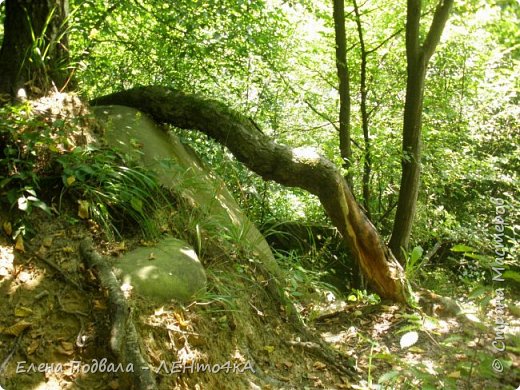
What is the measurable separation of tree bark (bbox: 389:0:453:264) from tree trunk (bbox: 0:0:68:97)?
3817 mm

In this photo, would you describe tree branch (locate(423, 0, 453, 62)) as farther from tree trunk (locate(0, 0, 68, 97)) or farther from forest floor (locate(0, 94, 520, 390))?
Answer: tree trunk (locate(0, 0, 68, 97))

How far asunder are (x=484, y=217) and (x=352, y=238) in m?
4.71

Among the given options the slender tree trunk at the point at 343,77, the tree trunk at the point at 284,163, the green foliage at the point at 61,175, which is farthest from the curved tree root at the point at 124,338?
the slender tree trunk at the point at 343,77

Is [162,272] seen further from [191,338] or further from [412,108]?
[412,108]

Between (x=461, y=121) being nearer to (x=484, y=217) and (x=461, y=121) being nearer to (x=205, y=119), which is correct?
(x=484, y=217)

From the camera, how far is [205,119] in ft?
16.2

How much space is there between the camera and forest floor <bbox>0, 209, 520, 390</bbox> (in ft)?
8.16

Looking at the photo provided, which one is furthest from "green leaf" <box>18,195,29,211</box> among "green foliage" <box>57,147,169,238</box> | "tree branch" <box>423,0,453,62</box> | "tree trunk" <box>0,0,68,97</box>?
"tree branch" <box>423,0,453,62</box>

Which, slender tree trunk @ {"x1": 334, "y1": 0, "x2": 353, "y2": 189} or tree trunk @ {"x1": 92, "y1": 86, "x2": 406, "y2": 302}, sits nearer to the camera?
tree trunk @ {"x1": 92, "y1": 86, "x2": 406, "y2": 302}

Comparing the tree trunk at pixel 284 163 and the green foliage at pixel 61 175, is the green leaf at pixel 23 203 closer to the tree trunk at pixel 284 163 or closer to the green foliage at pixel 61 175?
the green foliage at pixel 61 175

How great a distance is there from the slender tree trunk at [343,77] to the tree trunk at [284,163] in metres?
1.37

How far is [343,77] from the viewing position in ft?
21.5

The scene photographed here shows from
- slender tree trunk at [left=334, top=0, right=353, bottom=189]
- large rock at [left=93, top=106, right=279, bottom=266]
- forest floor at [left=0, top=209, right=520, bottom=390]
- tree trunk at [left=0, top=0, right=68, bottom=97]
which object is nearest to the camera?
forest floor at [left=0, top=209, right=520, bottom=390]

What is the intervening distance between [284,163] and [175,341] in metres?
2.28
